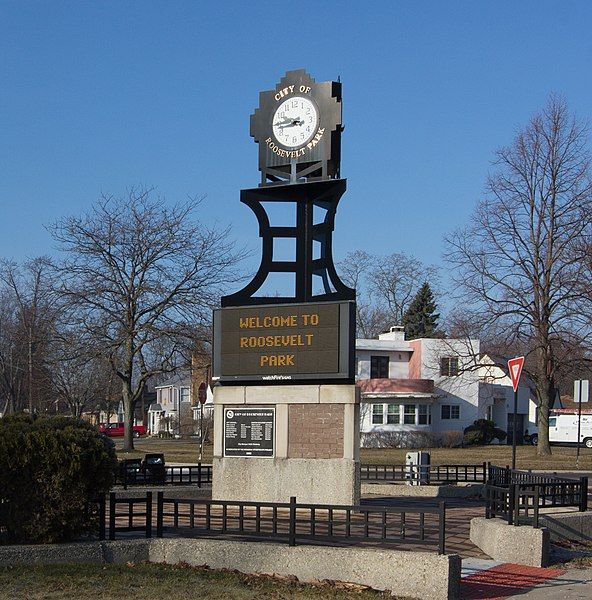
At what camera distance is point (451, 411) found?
2621 inches

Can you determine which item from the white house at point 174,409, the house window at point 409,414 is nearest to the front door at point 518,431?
the house window at point 409,414

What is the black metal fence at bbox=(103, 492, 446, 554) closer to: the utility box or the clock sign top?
the clock sign top

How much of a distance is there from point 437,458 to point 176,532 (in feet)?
108

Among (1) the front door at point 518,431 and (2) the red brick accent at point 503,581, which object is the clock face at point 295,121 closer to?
(2) the red brick accent at point 503,581

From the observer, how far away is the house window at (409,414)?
63.8 m

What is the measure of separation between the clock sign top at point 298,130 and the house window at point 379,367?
155 feet

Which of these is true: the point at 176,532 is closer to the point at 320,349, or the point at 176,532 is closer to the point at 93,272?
the point at 320,349

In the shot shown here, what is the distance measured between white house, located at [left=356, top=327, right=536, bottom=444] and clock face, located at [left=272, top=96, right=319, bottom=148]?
4045 cm

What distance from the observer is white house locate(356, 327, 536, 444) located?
63344 mm

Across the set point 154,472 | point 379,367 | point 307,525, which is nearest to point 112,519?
point 307,525

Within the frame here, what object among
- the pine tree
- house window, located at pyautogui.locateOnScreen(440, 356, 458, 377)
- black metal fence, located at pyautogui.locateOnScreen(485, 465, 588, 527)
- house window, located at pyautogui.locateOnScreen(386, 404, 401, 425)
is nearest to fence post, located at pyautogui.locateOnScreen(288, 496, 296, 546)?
black metal fence, located at pyautogui.locateOnScreen(485, 465, 588, 527)

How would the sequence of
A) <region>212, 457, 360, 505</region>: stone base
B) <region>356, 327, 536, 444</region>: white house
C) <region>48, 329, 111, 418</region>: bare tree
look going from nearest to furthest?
<region>212, 457, 360, 505</region>: stone base
<region>48, 329, 111, 418</region>: bare tree
<region>356, 327, 536, 444</region>: white house

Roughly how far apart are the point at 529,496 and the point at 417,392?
49673 millimetres

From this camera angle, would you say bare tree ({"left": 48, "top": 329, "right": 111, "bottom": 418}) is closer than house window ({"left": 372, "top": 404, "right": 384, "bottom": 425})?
Yes
